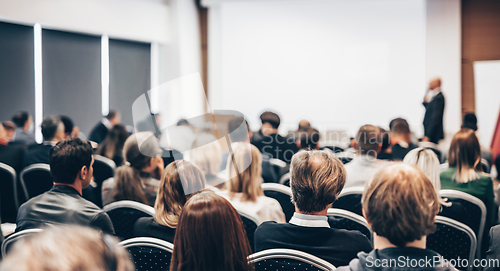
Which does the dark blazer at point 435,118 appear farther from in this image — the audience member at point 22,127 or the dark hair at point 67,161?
the audience member at point 22,127

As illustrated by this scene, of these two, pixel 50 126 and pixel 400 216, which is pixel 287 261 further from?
pixel 50 126

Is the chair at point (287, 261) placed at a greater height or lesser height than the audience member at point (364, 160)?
lesser

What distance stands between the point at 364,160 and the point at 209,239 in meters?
1.88

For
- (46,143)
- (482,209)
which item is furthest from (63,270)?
(46,143)

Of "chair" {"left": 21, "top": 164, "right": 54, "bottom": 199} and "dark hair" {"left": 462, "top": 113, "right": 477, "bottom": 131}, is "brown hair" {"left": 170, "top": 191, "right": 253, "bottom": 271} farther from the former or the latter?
"dark hair" {"left": 462, "top": 113, "right": 477, "bottom": 131}

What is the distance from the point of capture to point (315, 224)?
1635mm

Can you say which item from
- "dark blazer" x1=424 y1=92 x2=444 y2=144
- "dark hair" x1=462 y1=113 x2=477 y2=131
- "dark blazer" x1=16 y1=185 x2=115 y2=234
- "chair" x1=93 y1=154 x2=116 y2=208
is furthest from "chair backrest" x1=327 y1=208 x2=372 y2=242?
"dark blazer" x1=424 y1=92 x2=444 y2=144

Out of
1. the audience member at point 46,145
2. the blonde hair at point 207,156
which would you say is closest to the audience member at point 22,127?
the audience member at point 46,145

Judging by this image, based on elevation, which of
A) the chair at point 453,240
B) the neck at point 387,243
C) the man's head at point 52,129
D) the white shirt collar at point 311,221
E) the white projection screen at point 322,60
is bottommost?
the chair at point 453,240

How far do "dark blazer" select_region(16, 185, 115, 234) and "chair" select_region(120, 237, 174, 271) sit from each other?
0.50m

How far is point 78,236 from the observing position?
2.42ft

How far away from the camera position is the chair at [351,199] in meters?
2.36

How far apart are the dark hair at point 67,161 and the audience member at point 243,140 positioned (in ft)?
4.49

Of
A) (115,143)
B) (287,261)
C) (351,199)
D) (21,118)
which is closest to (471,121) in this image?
(351,199)
